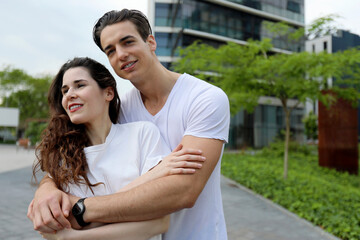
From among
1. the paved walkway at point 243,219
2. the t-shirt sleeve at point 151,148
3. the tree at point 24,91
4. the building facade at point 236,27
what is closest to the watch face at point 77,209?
the t-shirt sleeve at point 151,148

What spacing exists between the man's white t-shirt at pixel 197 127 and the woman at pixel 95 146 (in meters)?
0.10

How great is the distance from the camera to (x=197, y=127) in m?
1.53

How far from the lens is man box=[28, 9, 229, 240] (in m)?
1.35

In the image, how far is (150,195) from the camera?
4.43ft

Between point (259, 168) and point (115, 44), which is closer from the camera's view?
point (115, 44)

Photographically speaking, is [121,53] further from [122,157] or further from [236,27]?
[236,27]

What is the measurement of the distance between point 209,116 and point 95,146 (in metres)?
0.63

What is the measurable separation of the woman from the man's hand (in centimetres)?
5

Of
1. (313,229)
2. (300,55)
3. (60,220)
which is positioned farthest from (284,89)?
(60,220)

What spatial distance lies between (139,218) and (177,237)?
0.37 meters

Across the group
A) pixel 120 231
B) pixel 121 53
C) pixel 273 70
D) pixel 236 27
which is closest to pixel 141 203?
pixel 120 231

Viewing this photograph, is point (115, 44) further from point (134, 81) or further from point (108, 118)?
point (108, 118)

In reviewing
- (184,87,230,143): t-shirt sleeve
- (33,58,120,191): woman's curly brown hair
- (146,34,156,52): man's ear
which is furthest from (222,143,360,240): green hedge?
(33,58,120,191): woman's curly brown hair

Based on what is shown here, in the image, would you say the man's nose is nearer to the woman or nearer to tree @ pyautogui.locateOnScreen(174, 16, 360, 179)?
the woman
